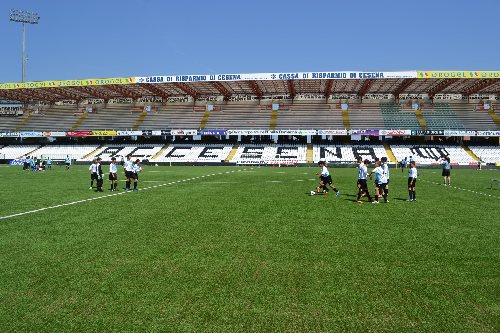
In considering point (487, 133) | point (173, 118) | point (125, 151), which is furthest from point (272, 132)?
point (487, 133)

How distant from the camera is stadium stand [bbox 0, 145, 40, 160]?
5955 cm

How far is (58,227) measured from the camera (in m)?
→ 10.9

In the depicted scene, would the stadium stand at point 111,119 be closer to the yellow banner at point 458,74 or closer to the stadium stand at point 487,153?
the yellow banner at point 458,74

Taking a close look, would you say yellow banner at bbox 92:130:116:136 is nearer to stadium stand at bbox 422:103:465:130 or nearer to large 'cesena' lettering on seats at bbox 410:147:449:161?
large 'cesena' lettering on seats at bbox 410:147:449:161

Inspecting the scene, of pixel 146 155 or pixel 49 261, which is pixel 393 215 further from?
pixel 146 155

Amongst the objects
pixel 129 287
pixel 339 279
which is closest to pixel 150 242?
pixel 129 287

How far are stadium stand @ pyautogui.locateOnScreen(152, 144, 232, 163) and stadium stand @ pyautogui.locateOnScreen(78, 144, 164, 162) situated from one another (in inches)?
72.8

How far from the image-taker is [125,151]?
191ft

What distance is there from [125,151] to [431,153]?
41765 millimetres

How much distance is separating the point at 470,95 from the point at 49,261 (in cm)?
6511

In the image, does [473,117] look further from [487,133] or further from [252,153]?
[252,153]

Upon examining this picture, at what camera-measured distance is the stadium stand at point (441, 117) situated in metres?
55.0

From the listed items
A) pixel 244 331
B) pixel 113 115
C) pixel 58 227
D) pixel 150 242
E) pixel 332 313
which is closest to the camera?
pixel 244 331

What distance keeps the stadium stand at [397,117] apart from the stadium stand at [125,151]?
33.1m
